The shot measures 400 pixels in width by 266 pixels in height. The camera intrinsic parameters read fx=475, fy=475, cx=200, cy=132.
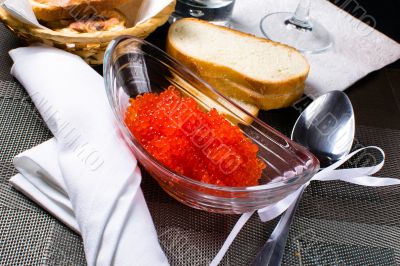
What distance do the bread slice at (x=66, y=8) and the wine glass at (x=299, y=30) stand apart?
49cm

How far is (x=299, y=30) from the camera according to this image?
1.40 meters

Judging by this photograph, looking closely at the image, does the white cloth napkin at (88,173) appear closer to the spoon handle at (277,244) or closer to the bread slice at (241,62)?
the spoon handle at (277,244)

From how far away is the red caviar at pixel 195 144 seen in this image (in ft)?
2.49

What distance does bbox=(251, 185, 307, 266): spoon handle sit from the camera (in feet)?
2.51

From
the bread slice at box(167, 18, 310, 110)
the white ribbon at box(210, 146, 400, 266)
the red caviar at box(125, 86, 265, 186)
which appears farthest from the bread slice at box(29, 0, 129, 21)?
the white ribbon at box(210, 146, 400, 266)

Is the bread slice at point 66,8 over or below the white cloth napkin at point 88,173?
over

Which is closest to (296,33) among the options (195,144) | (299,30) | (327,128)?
(299,30)

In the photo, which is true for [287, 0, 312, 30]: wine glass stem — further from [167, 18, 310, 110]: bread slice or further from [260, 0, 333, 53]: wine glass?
[167, 18, 310, 110]: bread slice

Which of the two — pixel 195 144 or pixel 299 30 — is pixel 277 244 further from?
pixel 299 30

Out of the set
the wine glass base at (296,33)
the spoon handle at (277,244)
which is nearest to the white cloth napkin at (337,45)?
the wine glass base at (296,33)

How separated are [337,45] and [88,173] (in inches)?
34.3

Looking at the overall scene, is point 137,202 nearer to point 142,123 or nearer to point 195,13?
point 142,123

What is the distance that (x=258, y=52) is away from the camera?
116cm

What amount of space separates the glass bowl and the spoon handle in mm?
62
